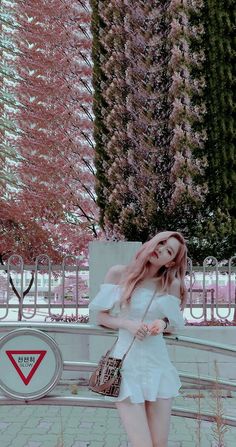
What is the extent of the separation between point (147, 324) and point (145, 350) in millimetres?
133

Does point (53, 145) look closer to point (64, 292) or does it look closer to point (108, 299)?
point (64, 292)

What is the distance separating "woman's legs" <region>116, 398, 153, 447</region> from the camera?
274 centimetres

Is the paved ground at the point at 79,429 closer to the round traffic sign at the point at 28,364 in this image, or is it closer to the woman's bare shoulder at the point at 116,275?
the round traffic sign at the point at 28,364

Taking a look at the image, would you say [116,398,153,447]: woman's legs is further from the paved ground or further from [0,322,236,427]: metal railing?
the paved ground

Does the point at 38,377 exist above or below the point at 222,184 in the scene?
below

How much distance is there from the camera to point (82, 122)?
11.9 metres

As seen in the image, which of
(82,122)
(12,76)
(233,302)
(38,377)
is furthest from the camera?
(12,76)

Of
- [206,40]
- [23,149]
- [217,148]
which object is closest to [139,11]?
[206,40]

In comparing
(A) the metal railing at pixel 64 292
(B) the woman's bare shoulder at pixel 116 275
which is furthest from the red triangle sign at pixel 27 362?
(A) the metal railing at pixel 64 292

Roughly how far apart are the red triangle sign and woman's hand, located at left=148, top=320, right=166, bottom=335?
3.52ft

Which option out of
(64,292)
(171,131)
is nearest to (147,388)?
(64,292)

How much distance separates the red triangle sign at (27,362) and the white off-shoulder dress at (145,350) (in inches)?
31.3

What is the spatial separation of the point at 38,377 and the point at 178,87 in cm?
552

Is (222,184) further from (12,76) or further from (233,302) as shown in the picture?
(12,76)
